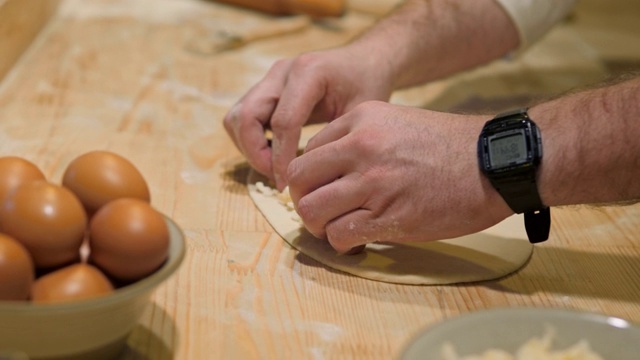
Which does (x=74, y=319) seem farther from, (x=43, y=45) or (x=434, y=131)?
(x=43, y=45)

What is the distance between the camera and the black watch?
1.08 metres

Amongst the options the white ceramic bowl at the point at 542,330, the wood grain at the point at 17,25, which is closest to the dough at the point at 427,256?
the white ceramic bowl at the point at 542,330

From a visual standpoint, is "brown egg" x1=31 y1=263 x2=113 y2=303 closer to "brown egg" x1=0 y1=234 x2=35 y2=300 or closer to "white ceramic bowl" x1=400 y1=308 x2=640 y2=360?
"brown egg" x1=0 y1=234 x2=35 y2=300

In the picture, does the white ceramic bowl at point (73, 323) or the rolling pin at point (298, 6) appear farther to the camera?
the rolling pin at point (298, 6)

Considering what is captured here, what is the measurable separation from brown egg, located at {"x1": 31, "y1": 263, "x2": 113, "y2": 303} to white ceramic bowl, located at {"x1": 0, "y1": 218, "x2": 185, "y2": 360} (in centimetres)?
2

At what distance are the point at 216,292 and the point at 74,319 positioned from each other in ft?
1.04

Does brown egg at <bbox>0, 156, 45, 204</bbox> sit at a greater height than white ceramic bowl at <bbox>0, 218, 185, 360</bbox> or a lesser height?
greater

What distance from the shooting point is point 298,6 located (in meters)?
2.43

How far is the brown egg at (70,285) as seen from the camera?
81 cm

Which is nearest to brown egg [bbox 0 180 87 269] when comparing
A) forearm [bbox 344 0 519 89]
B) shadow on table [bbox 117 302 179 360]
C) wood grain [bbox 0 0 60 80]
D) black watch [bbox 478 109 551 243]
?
shadow on table [bbox 117 302 179 360]

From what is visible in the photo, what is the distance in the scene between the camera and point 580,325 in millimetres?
896

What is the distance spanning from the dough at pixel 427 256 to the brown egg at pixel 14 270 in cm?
48

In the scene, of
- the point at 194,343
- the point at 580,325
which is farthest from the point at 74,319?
the point at 580,325

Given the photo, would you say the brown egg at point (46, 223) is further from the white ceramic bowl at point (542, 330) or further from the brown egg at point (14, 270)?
the white ceramic bowl at point (542, 330)
